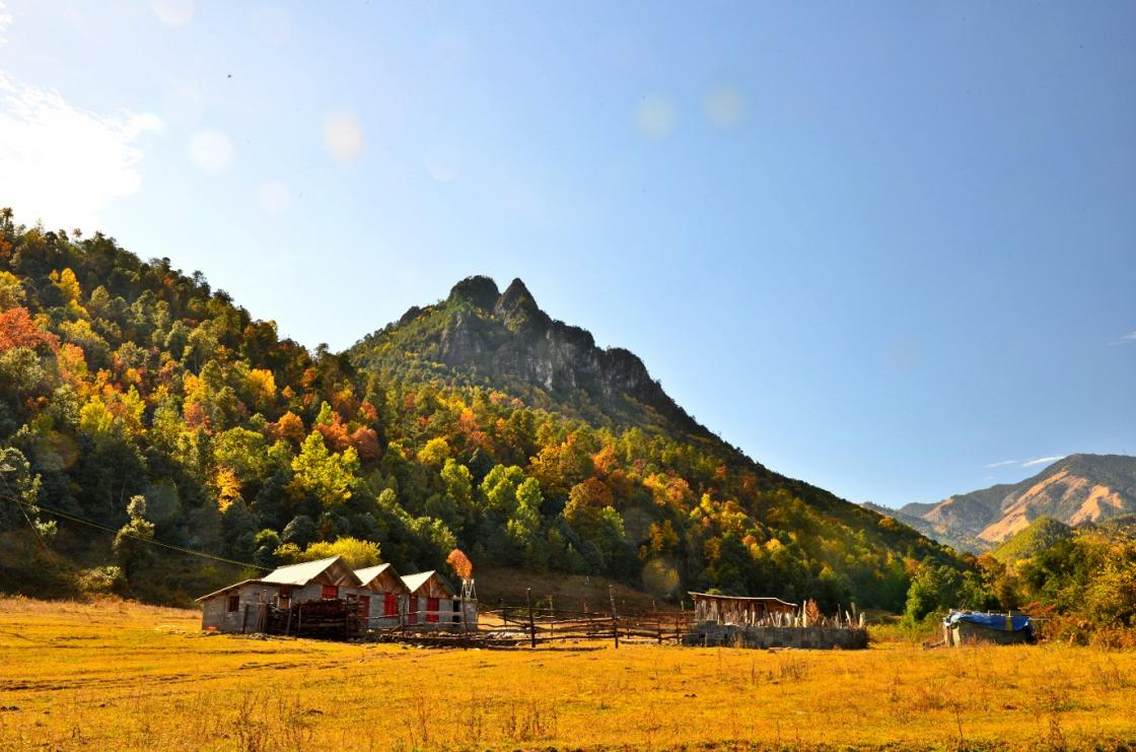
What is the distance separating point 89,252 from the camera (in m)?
153

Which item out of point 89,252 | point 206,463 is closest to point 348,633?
point 206,463

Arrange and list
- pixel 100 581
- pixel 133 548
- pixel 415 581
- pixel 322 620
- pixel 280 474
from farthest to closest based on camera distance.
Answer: pixel 280 474
pixel 133 548
pixel 100 581
pixel 415 581
pixel 322 620

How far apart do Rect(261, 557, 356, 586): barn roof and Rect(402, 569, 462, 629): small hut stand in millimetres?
6124

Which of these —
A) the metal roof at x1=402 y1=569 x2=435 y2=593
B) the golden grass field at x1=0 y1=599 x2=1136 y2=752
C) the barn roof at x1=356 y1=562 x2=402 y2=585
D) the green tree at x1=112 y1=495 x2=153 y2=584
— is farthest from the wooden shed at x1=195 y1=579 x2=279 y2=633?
the green tree at x1=112 y1=495 x2=153 y2=584

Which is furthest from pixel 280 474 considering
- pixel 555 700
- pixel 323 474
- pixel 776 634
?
pixel 555 700

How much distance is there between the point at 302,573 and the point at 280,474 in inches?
1824

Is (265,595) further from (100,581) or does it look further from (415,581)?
(100,581)

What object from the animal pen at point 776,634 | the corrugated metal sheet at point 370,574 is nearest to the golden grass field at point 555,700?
the animal pen at point 776,634

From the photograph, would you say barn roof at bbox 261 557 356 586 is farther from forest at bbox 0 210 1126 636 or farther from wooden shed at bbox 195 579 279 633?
forest at bbox 0 210 1126 636

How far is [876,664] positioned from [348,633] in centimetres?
3218

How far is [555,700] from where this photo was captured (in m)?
19.6

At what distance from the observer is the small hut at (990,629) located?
45.2 meters

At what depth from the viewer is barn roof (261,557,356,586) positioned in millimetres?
51219

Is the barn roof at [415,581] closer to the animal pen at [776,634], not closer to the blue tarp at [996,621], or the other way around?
the animal pen at [776,634]
